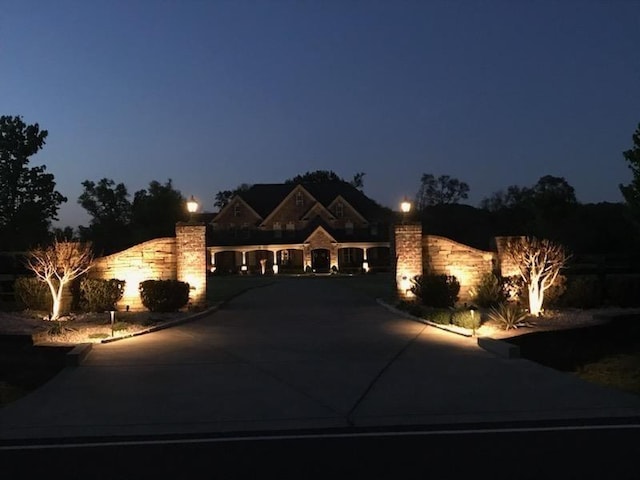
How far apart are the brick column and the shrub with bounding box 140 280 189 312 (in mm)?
6447

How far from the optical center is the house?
5350 centimetres

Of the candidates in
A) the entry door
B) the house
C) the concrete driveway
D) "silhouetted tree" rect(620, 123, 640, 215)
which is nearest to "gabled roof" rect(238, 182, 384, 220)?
the house

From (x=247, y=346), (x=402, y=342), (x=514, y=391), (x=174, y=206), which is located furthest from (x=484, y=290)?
(x=174, y=206)

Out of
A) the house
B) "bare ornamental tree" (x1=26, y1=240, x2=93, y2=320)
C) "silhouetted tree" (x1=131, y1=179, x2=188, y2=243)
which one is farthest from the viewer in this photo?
"silhouetted tree" (x1=131, y1=179, x2=188, y2=243)

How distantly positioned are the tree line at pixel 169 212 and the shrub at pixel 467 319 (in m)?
9.77

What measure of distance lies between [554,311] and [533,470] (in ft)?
41.6

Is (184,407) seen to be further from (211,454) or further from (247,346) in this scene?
(247,346)

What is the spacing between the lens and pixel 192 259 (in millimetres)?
19422

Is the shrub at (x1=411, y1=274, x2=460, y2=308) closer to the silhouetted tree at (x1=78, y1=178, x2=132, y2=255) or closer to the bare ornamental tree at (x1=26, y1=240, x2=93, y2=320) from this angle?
the bare ornamental tree at (x1=26, y1=240, x2=93, y2=320)

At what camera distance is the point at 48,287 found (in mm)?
17922

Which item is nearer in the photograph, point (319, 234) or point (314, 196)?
point (319, 234)

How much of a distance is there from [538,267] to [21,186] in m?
31.7

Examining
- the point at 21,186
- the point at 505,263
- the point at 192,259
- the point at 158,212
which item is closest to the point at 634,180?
the point at 505,263

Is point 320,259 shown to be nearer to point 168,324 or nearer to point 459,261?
point 459,261
